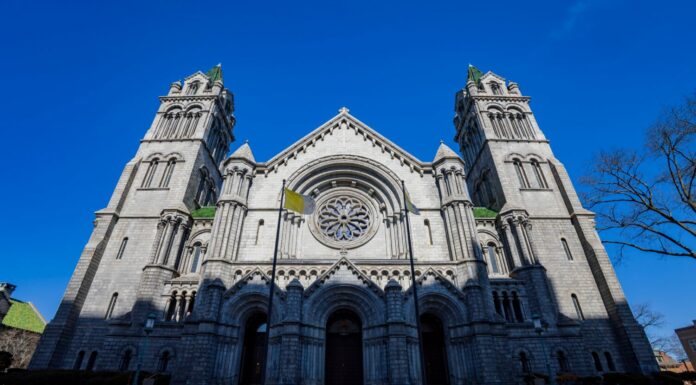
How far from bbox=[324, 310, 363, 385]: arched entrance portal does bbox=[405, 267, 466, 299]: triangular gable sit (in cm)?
407

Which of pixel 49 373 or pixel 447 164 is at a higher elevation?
pixel 447 164

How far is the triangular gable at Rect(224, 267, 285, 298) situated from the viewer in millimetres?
18312

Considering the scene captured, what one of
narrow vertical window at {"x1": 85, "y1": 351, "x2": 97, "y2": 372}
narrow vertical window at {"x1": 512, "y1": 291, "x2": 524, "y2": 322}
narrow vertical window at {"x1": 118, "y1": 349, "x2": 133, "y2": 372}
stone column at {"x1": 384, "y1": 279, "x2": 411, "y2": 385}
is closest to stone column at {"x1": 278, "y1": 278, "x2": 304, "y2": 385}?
stone column at {"x1": 384, "y1": 279, "x2": 411, "y2": 385}

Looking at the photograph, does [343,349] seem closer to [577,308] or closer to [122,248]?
[577,308]

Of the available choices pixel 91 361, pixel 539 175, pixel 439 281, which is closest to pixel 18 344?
pixel 91 361

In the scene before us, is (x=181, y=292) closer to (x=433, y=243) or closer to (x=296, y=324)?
(x=296, y=324)

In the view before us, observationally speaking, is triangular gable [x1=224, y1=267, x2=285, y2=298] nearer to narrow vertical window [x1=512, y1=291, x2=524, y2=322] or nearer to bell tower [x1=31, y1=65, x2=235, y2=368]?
bell tower [x1=31, y1=65, x2=235, y2=368]

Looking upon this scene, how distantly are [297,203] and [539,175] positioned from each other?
19629 millimetres

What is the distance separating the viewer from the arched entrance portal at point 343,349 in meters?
18.1

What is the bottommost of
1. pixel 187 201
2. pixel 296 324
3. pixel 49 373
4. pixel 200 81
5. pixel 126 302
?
pixel 49 373

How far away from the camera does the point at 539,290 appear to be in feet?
64.9

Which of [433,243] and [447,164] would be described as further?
[447,164]

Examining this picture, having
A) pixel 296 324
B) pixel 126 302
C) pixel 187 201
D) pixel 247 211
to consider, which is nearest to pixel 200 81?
pixel 187 201

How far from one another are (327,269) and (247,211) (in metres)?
7.25
